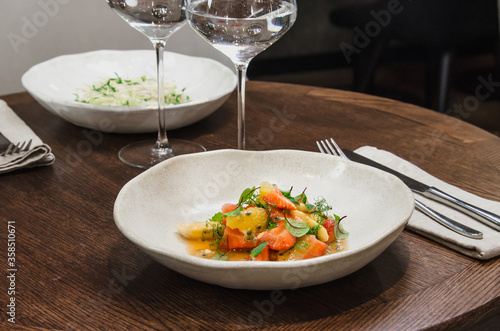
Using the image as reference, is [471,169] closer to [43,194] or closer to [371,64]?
[43,194]

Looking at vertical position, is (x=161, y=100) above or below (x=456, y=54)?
above

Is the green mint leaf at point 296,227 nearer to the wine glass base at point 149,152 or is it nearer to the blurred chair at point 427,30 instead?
the wine glass base at point 149,152

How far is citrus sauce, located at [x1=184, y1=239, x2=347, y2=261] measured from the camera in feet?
2.64

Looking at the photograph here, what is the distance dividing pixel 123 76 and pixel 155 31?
0.49 metres

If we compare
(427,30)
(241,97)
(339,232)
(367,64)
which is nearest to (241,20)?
(241,97)

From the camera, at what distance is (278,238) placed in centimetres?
77

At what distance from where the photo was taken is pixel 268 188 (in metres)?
0.86

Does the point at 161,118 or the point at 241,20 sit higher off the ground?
the point at 241,20

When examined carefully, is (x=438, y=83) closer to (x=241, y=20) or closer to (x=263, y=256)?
(x=241, y=20)

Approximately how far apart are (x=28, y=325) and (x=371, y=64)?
253cm

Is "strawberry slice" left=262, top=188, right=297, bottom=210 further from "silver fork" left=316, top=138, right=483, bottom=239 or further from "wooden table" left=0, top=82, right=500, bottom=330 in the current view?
"silver fork" left=316, top=138, right=483, bottom=239

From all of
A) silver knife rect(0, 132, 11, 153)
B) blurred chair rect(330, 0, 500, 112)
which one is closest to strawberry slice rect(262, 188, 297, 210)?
silver knife rect(0, 132, 11, 153)

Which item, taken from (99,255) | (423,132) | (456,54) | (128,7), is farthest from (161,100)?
(456,54)

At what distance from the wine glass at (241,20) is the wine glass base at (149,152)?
11.5 inches
